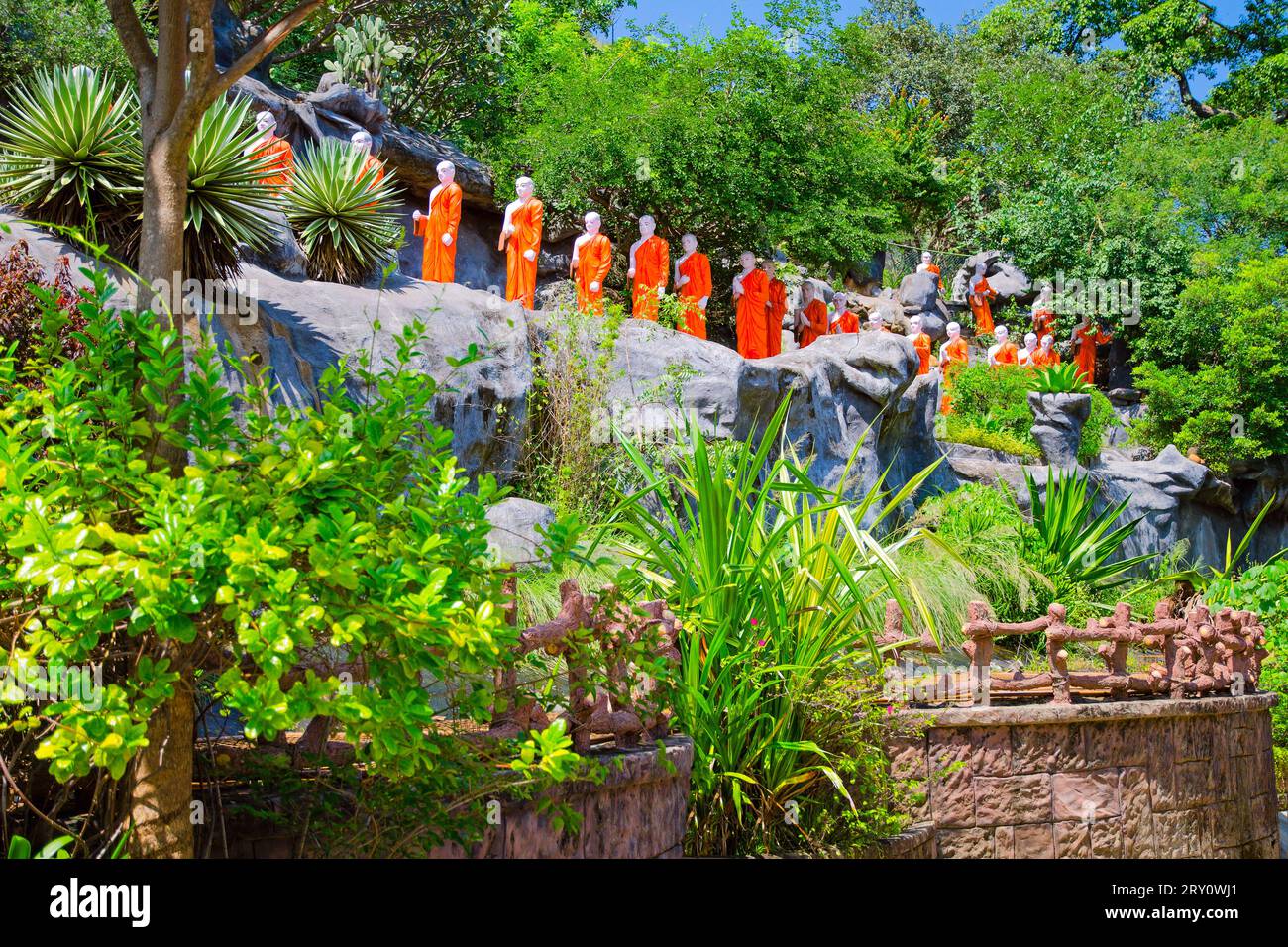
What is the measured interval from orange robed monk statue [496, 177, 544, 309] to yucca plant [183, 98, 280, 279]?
17.7ft

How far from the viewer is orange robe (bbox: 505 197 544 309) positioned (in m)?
14.9

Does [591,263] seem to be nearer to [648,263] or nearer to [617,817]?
[648,263]

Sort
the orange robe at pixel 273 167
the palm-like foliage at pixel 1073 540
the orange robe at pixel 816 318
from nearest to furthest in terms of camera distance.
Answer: the orange robe at pixel 273 167 < the palm-like foliage at pixel 1073 540 < the orange robe at pixel 816 318

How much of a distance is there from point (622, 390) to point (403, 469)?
28.8 feet

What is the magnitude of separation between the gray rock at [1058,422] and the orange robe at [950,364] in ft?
5.22

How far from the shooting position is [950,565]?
9617 mm

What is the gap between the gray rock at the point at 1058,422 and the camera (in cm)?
1881

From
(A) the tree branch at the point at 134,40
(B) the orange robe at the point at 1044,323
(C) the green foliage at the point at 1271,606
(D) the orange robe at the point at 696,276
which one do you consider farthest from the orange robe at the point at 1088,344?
(A) the tree branch at the point at 134,40

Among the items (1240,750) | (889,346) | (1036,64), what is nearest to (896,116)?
(1036,64)

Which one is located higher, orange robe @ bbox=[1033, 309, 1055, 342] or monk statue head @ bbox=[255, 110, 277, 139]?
orange robe @ bbox=[1033, 309, 1055, 342]

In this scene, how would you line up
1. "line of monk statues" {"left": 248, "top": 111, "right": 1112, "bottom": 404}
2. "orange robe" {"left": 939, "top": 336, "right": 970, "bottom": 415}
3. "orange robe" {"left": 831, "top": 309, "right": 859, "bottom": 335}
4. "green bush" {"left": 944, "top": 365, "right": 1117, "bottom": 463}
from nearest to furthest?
1. "line of monk statues" {"left": 248, "top": 111, "right": 1112, "bottom": 404}
2. "green bush" {"left": 944, "top": 365, "right": 1117, "bottom": 463}
3. "orange robe" {"left": 939, "top": 336, "right": 970, "bottom": 415}
4. "orange robe" {"left": 831, "top": 309, "right": 859, "bottom": 335}

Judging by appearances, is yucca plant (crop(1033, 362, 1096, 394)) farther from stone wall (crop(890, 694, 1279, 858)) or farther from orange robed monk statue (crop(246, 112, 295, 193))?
stone wall (crop(890, 694, 1279, 858))

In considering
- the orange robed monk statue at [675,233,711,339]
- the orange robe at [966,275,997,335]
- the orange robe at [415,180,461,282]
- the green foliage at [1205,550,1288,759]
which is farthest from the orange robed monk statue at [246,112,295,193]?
the orange robe at [966,275,997,335]

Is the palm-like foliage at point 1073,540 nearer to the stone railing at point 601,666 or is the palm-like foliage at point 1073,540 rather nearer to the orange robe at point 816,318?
the stone railing at point 601,666
